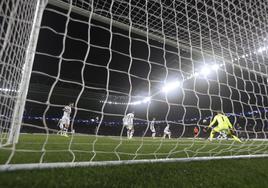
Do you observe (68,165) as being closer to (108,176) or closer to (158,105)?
(108,176)

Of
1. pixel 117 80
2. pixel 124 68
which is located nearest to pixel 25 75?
pixel 124 68

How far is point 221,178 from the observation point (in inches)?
68.2

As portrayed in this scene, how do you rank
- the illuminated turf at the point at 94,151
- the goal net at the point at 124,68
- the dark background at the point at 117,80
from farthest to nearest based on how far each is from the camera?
1. the dark background at the point at 117,80
2. the goal net at the point at 124,68
3. the illuminated turf at the point at 94,151

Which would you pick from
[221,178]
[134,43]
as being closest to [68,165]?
[221,178]

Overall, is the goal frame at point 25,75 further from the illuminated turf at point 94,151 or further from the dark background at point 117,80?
the dark background at point 117,80

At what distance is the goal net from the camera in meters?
2.11

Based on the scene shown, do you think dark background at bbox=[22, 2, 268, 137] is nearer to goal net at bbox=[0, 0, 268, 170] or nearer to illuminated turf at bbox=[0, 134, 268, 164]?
goal net at bbox=[0, 0, 268, 170]

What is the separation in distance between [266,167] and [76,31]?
6.85m

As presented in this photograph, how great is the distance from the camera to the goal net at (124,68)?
82.9 inches

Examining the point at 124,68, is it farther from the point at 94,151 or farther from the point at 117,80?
the point at 94,151

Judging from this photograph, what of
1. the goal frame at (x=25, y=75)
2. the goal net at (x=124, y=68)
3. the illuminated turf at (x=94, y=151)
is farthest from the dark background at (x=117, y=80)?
the goal frame at (x=25, y=75)

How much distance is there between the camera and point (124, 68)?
11703mm

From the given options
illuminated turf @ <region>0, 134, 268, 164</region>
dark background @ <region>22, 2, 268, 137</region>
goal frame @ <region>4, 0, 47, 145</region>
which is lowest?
illuminated turf @ <region>0, 134, 268, 164</region>

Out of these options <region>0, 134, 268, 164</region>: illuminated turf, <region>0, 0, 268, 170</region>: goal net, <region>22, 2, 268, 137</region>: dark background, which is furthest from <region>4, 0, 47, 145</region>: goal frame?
<region>22, 2, 268, 137</region>: dark background
